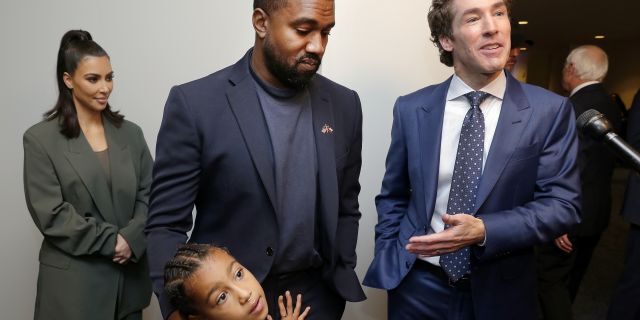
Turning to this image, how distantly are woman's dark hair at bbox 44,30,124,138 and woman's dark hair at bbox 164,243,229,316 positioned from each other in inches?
53.1

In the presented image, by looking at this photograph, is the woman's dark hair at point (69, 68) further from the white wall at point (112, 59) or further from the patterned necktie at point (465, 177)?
the patterned necktie at point (465, 177)

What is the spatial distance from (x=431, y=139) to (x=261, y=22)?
2.34 ft

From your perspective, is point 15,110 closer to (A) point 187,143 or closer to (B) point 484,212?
(A) point 187,143

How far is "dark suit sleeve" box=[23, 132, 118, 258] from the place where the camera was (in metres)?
2.20

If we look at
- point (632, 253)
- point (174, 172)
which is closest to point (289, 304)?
point (174, 172)

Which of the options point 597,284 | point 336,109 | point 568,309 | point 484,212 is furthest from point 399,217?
point 597,284

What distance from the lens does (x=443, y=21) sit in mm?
1856

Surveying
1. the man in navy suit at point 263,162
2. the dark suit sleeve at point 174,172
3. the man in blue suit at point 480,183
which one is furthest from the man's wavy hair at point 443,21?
the dark suit sleeve at point 174,172

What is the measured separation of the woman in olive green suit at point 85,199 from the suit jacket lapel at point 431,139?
55.4 inches

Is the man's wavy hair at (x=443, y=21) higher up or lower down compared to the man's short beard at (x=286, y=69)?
higher up

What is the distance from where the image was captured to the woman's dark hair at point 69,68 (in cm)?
234

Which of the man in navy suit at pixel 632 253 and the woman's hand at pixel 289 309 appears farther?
the man in navy suit at pixel 632 253

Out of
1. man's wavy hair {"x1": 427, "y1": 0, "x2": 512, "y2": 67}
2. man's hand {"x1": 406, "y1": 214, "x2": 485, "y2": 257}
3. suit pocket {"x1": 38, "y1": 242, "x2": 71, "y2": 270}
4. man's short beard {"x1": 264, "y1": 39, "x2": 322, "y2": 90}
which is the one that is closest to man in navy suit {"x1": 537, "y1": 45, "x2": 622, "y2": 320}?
man's wavy hair {"x1": 427, "y1": 0, "x2": 512, "y2": 67}

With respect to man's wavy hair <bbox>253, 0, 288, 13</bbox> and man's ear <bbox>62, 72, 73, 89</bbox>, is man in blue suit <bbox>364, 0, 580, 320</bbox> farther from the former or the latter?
man's ear <bbox>62, 72, 73, 89</bbox>
